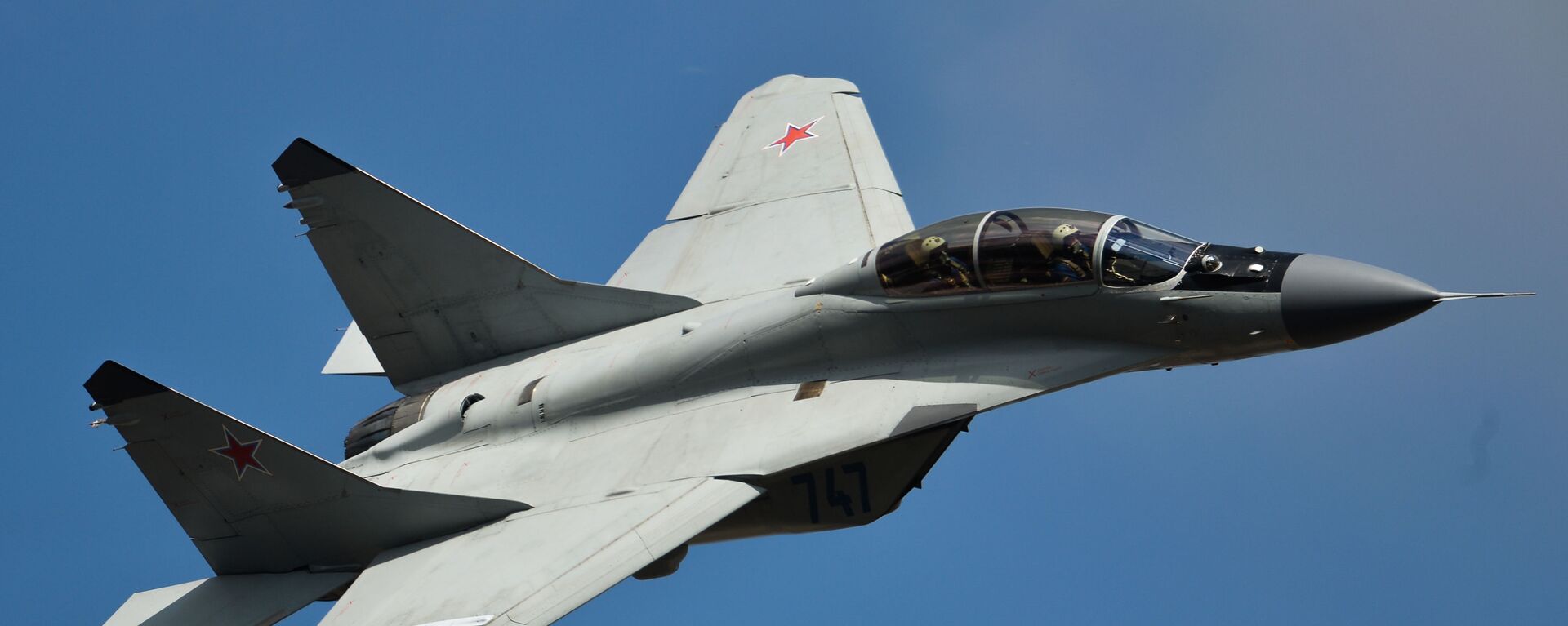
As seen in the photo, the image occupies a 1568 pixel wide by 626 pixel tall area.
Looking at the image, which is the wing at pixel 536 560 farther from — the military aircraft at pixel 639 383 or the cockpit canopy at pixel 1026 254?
the cockpit canopy at pixel 1026 254

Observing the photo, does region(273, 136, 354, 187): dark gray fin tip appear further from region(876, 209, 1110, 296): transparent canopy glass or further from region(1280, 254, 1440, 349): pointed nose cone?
region(1280, 254, 1440, 349): pointed nose cone

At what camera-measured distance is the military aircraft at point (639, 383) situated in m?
11.9

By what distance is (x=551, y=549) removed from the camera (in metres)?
12.5

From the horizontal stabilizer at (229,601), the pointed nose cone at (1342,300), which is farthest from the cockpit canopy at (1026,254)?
the horizontal stabilizer at (229,601)

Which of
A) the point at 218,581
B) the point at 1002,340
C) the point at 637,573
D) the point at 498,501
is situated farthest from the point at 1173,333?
the point at 218,581

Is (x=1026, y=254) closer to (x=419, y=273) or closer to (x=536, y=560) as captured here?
(x=536, y=560)

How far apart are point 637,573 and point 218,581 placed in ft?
13.7

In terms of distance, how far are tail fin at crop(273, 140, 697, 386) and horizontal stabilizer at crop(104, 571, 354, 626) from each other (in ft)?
9.62

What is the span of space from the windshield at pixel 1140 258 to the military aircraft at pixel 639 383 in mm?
21

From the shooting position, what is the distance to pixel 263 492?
13.5 meters

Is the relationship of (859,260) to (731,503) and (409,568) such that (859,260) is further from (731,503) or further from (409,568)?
(409,568)

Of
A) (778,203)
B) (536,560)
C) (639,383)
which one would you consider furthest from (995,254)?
(778,203)

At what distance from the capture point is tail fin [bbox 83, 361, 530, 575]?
1325 centimetres

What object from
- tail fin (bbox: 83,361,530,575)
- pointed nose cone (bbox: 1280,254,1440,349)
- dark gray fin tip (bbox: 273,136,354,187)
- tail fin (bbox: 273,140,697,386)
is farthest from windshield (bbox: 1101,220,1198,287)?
dark gray fin tip (bbox: 273,136,354,187)
